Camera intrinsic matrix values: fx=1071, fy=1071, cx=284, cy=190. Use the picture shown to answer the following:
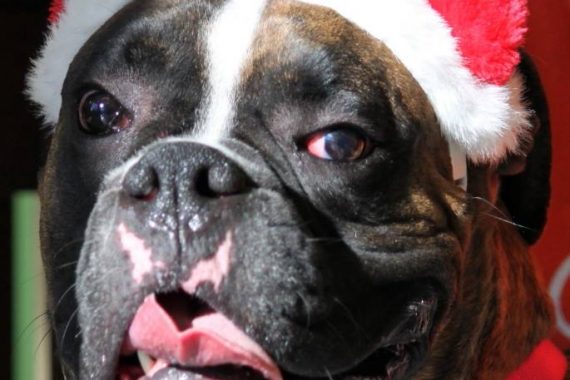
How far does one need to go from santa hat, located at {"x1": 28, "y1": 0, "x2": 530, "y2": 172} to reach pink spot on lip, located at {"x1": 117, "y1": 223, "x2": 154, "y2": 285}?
0.64 metres

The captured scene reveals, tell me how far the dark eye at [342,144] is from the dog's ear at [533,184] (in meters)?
0.54

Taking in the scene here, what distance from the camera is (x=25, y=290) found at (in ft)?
11.8

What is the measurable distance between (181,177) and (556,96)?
74.5 inches

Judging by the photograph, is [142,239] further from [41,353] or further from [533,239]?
[41,353]

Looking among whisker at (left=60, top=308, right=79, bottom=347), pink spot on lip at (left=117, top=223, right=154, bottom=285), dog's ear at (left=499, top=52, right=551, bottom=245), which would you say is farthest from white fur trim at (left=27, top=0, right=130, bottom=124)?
dog's ear at (left=499, top=52, right=551, bottom=245)

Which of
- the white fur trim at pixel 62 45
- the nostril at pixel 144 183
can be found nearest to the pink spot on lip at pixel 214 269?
the nostril at pixel 144 183

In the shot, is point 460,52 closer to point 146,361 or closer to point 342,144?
point 342,144

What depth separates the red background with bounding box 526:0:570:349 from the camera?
3.26 m

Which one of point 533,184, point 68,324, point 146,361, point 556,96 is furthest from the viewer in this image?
point 556,96

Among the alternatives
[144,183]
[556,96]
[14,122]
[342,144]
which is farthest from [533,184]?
[14,122]

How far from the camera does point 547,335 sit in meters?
2.44

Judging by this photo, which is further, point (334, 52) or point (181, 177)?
point (334, 52)

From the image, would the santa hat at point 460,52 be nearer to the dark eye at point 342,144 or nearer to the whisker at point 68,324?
the dark eye at point 342,144

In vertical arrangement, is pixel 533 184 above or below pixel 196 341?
above
